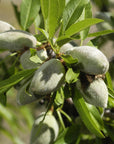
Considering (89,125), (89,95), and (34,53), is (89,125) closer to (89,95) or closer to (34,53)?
(89,95)

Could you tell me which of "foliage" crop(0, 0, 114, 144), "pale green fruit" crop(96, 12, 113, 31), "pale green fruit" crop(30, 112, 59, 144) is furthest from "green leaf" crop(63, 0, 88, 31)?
"pale green fruit" crop(96, 12, 113, 31)

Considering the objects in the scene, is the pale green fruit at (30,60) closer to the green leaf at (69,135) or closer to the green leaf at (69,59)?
the green leaf at (69,59)

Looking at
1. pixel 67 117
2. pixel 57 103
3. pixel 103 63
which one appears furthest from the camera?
pixel 67 117

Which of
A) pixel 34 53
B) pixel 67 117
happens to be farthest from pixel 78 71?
pixel 67 117

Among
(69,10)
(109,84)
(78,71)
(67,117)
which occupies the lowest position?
(67,117)

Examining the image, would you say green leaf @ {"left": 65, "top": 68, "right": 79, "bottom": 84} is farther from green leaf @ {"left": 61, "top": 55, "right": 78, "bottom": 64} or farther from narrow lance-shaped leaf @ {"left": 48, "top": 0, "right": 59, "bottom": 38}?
narrow lance-shaped leaf @ {"left": 48, "top": 0, "right": 59, "bottom": 38}

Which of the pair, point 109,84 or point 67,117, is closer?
point 109,84

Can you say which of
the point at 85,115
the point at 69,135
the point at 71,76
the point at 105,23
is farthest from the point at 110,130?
the point at 105,23
